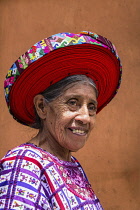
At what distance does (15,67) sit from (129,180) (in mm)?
2484

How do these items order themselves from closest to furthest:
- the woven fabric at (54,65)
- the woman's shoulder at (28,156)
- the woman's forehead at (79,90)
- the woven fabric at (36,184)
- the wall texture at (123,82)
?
the woven fabric at (36,184), the woman's shoulder at (28,156), the woven fabric at (54,65), the woman's forehead at (79,90), the wall texture at (123,82)

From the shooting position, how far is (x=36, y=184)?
200cm

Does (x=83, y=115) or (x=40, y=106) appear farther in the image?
(x=40, y=106)

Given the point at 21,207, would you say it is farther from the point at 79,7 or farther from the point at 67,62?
the point at 79,7

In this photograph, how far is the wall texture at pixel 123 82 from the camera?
4.29m

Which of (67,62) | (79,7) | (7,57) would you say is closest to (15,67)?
(67,62)

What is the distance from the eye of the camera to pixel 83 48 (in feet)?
7.48

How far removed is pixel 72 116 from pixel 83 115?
6cm

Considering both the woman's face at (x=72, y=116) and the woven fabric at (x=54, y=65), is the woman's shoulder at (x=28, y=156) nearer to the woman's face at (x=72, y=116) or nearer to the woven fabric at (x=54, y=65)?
the woman's face at (x=72, y=116)

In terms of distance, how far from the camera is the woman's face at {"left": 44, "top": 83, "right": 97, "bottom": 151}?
2279 mm

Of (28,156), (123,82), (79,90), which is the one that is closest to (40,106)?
(79,90)

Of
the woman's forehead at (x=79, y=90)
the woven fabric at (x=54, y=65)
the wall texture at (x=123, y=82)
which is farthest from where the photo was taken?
the wall texture at (x=123, y=82)

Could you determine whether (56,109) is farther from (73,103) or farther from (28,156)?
(28,156)

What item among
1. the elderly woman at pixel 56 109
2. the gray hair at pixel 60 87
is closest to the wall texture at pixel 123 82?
the elderly woman at pixel 56 109
